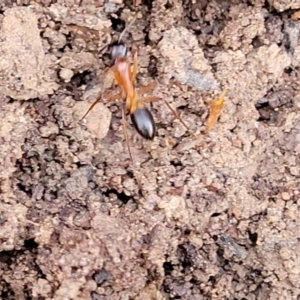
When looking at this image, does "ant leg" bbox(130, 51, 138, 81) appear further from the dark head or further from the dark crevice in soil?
the dark crevice in soil

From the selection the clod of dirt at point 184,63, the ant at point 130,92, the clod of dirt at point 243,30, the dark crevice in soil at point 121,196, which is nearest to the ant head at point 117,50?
the ant at point 130,92

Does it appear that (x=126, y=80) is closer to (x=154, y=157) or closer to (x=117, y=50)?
(x=117, y=50)

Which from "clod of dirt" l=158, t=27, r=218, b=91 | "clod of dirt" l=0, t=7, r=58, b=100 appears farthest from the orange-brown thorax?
"clod of dirt" l=0, t=7, r=58, b=100

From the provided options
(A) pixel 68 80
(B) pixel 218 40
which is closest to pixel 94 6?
(A) pixel 68 80

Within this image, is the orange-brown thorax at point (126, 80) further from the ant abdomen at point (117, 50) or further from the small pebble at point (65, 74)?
the small pebble at point (65, 74)

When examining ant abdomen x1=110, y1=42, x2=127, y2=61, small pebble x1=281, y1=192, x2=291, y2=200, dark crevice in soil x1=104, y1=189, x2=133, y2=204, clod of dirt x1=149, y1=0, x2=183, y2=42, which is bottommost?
small pebble x1=281, y1=192, x2=291, y2=200
